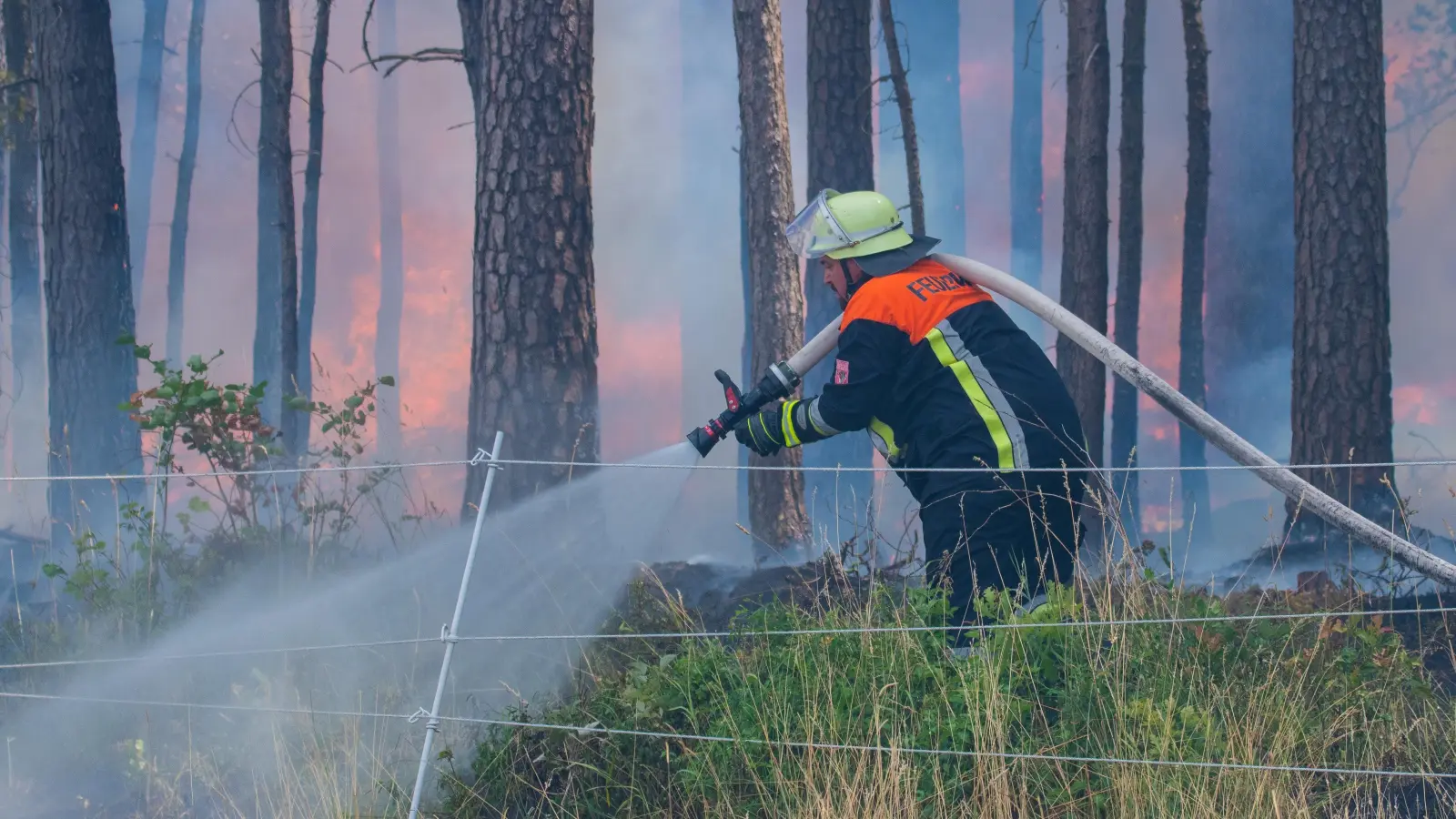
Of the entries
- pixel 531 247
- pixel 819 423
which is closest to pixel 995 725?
pixel 819 423

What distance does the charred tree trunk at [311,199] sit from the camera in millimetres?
8977

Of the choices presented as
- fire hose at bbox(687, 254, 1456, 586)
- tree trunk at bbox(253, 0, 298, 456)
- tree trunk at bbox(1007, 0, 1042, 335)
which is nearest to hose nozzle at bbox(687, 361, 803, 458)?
fire hose at bbox(687, 254, 1456, 586)

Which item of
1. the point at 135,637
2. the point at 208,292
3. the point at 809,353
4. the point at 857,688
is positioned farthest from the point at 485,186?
the point at 208,292

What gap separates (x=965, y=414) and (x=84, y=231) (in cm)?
612

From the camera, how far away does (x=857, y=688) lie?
122 inches

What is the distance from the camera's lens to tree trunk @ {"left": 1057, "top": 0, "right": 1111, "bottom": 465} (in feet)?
26.9

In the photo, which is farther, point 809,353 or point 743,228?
point 743,228

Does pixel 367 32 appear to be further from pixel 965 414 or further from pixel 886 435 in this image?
pixel 965 414

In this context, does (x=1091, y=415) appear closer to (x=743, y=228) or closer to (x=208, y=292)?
(x=743, y=228)

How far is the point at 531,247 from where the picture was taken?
4949 mm

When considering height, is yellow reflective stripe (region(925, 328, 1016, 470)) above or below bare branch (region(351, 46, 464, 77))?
below

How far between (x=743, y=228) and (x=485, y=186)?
3.38 metres

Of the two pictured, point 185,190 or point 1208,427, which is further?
point 185,190

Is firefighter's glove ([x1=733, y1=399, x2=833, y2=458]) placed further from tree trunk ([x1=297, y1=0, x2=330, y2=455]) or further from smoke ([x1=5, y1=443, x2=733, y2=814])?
tree trunk ([x1=297, y1=0, x2=330, y2=455])
